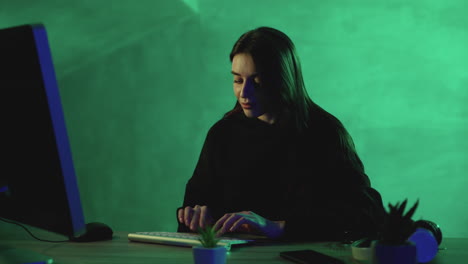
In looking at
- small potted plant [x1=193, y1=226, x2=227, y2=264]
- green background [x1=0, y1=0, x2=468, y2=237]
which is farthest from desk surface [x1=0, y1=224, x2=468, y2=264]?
green background [x1=0, y1=0, x2=468, y2=237]

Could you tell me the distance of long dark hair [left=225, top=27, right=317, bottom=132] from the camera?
1985 millimetres

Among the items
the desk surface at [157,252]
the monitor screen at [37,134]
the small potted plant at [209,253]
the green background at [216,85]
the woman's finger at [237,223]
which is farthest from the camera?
the green background at [216,85]

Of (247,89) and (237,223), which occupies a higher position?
(247,89)

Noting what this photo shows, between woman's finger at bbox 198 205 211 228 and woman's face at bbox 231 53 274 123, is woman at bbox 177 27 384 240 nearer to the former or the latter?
woman's face at bbox 231 53 274 123

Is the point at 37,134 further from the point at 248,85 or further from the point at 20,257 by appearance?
the point at 248,85

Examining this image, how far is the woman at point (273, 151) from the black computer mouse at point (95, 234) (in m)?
0.30

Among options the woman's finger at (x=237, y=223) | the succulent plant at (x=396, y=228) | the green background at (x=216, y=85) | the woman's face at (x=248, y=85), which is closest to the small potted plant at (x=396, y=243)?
the succulent plant at (x=396, y=228)

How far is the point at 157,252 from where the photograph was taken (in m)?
1.30

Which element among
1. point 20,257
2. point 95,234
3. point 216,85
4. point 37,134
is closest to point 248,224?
point 95,234

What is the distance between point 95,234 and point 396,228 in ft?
2.87

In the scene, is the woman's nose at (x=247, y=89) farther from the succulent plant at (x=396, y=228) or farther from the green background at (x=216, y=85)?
the green background at (x=216, y=85)

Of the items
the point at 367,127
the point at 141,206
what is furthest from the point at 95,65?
the point at 367,127

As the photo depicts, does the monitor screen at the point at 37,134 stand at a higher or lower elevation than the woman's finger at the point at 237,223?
higher

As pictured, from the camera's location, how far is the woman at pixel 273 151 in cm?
195
